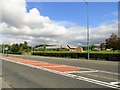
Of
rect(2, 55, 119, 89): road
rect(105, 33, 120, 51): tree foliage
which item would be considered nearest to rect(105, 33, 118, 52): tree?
rect(105, 33, 120, 51): tree foliage

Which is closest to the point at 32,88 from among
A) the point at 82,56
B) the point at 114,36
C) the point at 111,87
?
the point at 111,87

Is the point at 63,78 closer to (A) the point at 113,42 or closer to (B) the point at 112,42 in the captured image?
(A) the point at 113,42

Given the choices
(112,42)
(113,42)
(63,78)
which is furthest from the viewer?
(112,42)

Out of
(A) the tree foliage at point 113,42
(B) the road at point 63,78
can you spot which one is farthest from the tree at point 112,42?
(B) the road at point 63,78

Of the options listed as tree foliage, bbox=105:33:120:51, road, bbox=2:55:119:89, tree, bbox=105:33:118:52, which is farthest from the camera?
tree, bbox=105:33:118:52

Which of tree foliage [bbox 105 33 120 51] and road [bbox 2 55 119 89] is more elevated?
tree foliage [bbox 105 33 120 51]

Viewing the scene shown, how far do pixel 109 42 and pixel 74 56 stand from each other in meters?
33.1

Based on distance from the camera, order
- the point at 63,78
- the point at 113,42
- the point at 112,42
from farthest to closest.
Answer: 1. the point at 112,42
2. the point at 113,42
3. the point at 63,78

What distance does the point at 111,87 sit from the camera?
37.6 feet

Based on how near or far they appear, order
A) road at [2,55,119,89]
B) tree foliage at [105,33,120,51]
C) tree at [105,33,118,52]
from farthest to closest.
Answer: tree at [105,33,118,52] → tree foliage at [105,33,120,51] → road at [2,55,119,89]

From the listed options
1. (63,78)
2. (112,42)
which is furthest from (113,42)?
(63,78)

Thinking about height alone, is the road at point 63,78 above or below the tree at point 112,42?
below

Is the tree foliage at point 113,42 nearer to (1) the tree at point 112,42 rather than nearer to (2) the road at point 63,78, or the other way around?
(1) the tree at point 112,42

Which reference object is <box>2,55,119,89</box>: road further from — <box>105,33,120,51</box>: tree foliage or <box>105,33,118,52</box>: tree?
<box>105,33,118,52</box>: tree
